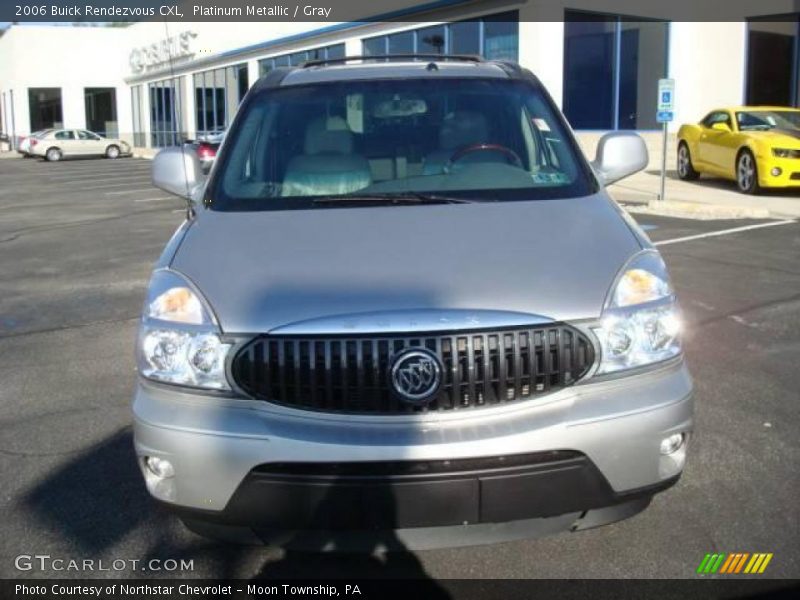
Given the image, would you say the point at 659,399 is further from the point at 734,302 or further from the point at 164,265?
the point at 734,302

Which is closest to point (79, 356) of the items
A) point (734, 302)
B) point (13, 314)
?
point (13, 314)

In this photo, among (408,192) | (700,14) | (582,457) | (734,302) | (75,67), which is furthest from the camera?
(75,67)

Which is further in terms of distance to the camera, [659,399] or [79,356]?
[79,356]

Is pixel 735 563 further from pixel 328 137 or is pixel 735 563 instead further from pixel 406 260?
pixel 328 137

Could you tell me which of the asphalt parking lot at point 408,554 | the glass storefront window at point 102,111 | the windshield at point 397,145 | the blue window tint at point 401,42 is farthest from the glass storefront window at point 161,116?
the windshield at point 397,145

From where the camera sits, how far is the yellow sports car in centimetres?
1455

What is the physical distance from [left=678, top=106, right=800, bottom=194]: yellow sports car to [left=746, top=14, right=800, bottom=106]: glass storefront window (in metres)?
5.62

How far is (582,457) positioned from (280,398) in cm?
96

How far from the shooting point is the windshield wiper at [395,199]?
348 centimetres

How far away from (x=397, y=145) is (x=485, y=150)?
0.42 m

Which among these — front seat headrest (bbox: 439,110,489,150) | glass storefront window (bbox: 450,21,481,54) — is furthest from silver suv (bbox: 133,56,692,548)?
glass storefront window (bbox: 450,21,481,54)

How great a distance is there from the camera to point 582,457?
2.60m

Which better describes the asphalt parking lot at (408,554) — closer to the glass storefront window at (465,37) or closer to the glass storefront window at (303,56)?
the glass storefront window at (465,37)

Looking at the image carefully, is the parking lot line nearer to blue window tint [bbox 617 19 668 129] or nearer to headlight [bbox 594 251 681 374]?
blue window tint [bbox 617 19 668 129]
